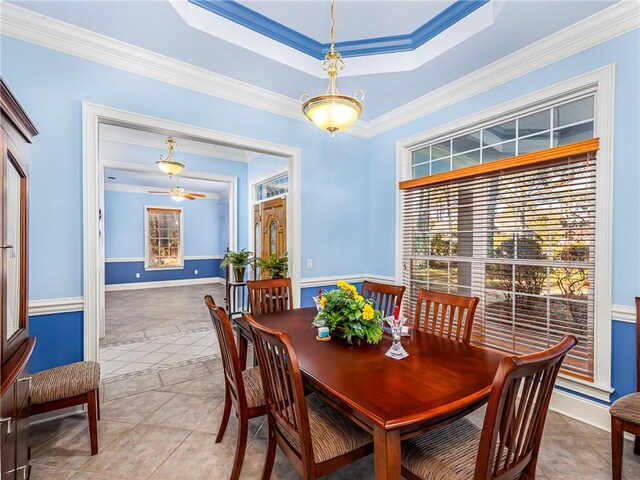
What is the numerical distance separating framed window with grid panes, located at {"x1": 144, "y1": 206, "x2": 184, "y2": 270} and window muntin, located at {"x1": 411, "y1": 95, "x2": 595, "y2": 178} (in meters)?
7.61

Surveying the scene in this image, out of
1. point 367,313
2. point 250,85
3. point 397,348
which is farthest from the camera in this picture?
point 250,85

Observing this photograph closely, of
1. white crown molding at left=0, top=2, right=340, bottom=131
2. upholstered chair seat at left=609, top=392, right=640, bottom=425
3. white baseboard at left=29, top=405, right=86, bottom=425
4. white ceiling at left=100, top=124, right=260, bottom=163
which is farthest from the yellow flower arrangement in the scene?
white ceiling at left=100, top=124, right=260, bottom=163

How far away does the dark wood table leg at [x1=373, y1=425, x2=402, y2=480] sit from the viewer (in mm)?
1020

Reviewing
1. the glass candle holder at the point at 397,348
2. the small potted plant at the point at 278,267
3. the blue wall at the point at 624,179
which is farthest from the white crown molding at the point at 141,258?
the blue wall at the point at 624,179

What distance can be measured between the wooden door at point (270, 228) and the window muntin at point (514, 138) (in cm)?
211

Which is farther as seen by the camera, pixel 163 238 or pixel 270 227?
pixel 163 238

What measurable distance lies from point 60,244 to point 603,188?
155 inches

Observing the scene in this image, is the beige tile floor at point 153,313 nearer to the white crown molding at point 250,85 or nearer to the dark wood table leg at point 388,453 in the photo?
the white crown molding at point 250,85

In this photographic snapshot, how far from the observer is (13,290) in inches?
56.1

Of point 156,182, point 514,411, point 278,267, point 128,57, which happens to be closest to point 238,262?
point 278,267

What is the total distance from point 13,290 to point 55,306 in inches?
40.7

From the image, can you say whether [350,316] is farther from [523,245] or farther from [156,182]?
[156,182]

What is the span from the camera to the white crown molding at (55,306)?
2209mm

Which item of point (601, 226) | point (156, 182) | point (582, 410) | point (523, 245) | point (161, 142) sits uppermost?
point (161, 142)
